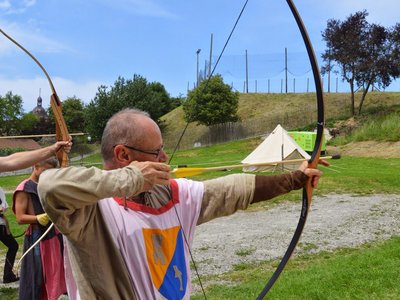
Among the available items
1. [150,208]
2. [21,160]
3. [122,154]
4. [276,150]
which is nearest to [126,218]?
[150,208]

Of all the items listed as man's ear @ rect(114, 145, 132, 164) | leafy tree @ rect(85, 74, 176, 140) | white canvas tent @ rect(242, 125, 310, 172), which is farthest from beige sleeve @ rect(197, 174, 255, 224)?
white canvas tent @ rect(242, 125, 310, 172)

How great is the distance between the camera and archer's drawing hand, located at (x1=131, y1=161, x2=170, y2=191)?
140 centimetres

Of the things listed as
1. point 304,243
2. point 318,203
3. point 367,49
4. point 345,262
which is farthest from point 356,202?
point 367,49

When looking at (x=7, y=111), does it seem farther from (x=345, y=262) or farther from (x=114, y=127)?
(x=114, y=127)

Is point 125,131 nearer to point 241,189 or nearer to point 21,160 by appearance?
point 241,189

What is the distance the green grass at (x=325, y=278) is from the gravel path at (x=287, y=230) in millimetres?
451

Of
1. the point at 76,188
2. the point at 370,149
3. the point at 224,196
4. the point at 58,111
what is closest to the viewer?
the point at 76,188

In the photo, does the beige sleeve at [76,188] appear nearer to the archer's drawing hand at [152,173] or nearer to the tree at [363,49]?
the archer's drawing hand at [152,173]

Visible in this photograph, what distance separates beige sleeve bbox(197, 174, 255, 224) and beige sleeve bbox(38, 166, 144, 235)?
1.81 feet

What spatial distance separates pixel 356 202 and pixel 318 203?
812 mm

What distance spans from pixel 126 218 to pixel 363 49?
2629cm

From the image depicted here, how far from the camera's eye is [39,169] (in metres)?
3.69

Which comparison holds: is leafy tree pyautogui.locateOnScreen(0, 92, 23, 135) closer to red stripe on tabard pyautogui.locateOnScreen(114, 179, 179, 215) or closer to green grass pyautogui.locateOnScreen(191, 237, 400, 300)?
green grass pyautogui.locateOnScreen(191, 237, 400, 300)

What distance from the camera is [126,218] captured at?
1567 mm
